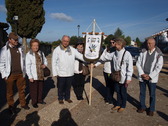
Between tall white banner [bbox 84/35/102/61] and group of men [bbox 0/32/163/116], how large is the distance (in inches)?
16.8

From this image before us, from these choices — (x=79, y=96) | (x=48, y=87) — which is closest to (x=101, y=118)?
(x=79, y=96)

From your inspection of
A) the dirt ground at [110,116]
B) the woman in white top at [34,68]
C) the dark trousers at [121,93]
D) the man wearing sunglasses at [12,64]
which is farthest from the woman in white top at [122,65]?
the man wearing sunglasses at [12,64]

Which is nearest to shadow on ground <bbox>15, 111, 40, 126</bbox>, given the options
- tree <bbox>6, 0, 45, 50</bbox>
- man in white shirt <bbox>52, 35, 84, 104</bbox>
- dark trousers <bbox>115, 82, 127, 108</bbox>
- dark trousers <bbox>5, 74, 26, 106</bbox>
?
dark trousers <bbox>5, 74, 26, 106</bbox>

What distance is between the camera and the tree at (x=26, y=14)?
17.3 metres

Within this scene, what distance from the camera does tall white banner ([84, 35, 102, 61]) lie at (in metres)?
4.63

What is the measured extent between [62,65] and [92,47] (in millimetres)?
1049

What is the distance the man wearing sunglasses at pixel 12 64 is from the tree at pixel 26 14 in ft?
46.7

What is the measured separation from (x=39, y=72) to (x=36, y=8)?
1573 cm

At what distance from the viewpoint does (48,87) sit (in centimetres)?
709

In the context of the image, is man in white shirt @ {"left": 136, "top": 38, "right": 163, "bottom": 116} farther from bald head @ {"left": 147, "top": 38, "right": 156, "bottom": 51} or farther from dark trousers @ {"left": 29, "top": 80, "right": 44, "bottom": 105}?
dark trousers @ {"left": 29, "top": 80, "right": 44, "bottom": 105}

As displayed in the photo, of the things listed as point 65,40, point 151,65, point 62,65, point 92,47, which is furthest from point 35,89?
point 151,65

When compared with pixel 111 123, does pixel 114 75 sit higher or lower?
higher

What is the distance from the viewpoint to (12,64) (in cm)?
409

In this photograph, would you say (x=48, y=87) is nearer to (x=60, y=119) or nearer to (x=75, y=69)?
(x=75, y=69)
